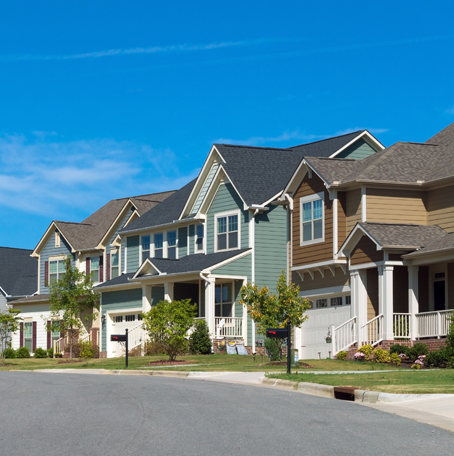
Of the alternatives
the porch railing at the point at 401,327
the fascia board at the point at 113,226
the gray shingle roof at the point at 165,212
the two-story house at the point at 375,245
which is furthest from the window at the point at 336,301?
the fascia board at the point at 113,226

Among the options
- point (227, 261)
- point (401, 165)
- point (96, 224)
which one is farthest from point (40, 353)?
point (401, 165)

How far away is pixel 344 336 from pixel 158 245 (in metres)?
16.8

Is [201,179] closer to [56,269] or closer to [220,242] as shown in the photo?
[220,242]

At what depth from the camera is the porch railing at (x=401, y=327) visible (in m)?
29.2

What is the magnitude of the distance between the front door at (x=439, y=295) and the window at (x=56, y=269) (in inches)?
1095

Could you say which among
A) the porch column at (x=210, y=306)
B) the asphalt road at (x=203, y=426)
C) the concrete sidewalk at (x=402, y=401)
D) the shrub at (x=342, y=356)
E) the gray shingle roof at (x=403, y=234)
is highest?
the gray shingle roof at (x=403, y=234)

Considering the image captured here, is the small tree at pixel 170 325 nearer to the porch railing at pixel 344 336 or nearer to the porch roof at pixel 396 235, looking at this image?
the porch railing at pixel 344 336

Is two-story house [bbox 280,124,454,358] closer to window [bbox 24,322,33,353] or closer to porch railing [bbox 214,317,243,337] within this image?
porch railing [bbox 214,317,243,337]

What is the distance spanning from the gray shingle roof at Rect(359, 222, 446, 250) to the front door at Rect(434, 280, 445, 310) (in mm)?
1696

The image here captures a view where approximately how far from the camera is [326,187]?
32.0m

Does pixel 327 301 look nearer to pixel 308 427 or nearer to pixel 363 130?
pixel 363 130

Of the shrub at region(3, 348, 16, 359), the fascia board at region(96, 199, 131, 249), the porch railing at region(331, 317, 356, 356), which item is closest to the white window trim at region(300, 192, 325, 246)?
the porch railing at region(331, 317, 356, 356)

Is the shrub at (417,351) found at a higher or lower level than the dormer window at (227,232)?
lower

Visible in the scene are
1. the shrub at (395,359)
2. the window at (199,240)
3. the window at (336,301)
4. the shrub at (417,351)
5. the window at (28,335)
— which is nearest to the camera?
the shrub at (417,351)
